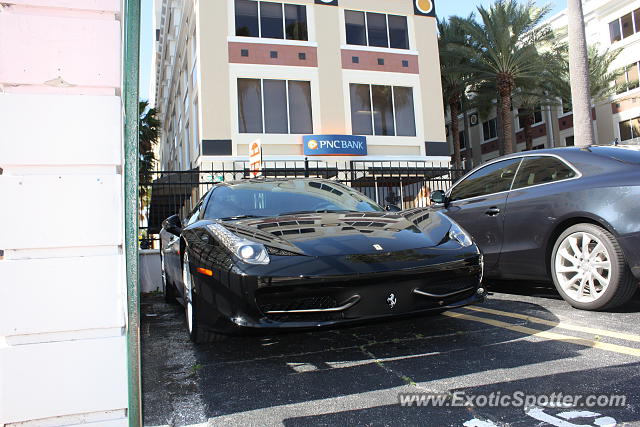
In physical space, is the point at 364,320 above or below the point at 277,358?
above

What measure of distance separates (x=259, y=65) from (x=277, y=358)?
15746 millimetres

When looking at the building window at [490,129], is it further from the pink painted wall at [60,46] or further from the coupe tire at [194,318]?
the pink painted wall at [60,46]

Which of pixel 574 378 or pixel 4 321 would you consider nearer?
pixel 4 321

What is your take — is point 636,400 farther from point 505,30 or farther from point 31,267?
point 505,30

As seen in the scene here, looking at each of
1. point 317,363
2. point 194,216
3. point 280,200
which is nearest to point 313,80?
point 194,216

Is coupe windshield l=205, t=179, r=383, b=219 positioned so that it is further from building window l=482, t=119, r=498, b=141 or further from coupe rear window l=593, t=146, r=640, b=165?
building window l=482, t=119, r=498, b=141

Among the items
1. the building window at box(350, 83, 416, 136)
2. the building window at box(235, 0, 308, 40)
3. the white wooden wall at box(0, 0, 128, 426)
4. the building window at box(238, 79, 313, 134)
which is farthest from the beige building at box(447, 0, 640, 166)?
the white wooden wall at box(0, 0, 128, 426)

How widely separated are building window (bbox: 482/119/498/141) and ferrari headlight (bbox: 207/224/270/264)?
124 feet

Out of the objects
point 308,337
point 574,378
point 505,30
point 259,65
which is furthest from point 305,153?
point 574,378

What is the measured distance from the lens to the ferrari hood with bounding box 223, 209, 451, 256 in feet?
10.5

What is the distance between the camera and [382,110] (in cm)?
1928

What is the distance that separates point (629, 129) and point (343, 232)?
3187 cm

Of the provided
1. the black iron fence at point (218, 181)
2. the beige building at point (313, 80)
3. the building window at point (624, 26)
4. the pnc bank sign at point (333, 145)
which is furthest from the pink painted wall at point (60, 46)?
the building window at point (624, 26)

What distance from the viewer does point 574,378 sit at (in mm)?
2660
